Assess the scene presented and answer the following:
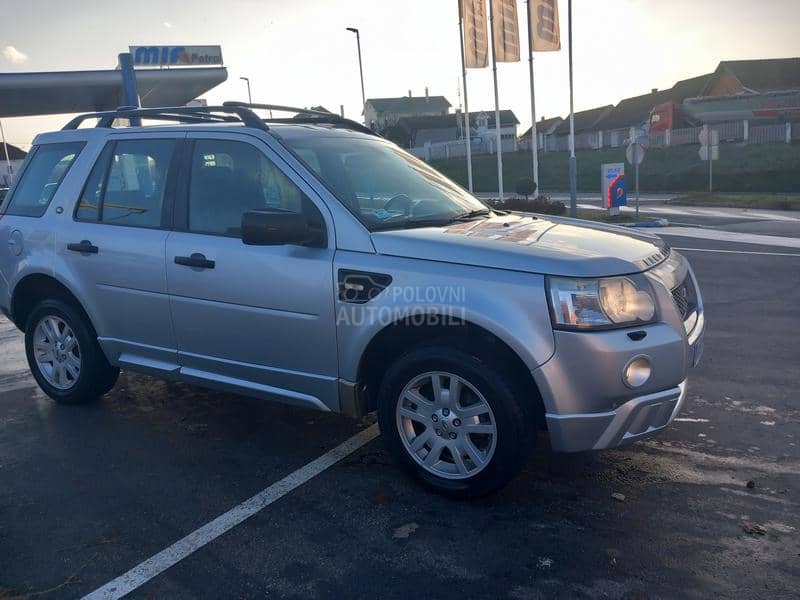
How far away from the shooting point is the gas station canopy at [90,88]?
83.2 ft

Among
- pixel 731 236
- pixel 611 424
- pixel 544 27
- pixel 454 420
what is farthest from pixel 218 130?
pixel 544 27

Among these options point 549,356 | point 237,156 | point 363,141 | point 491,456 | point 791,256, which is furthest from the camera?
point 791,256

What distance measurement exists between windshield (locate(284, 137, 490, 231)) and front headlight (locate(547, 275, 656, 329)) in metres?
1.07

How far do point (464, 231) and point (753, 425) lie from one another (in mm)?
2316

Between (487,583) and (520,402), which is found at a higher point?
(520,402)

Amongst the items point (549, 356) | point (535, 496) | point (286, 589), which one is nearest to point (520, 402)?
point (549, 356)

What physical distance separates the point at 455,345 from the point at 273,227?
1.12m

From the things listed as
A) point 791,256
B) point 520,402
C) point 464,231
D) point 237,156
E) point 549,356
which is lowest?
point 791,256

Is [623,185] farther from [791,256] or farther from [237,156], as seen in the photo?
[237,156]

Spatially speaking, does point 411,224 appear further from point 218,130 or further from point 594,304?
point 218,130

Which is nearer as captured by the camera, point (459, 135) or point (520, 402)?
point (520, 402)

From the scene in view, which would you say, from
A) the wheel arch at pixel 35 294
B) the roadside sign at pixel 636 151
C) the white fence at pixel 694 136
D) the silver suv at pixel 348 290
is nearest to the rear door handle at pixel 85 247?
the silver suv at pixel 348 290

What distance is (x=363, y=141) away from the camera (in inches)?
193

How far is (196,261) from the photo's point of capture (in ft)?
14.1
